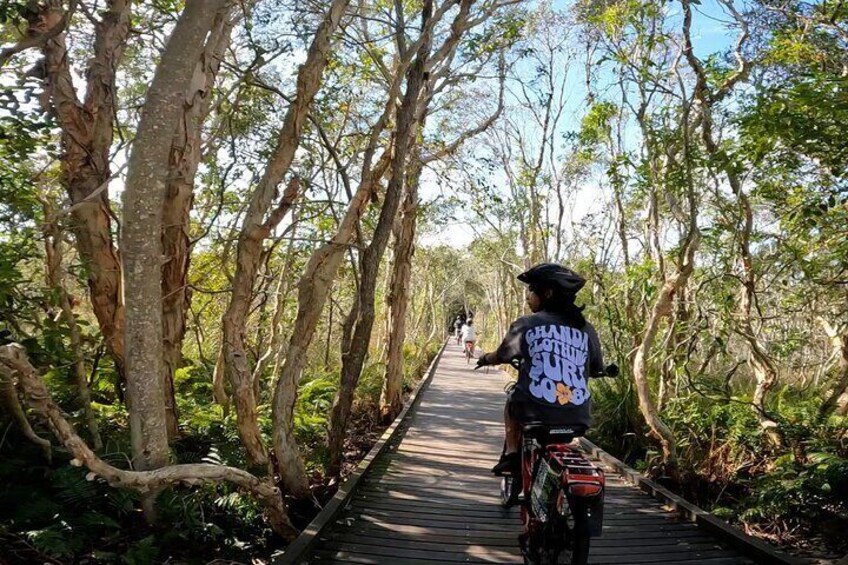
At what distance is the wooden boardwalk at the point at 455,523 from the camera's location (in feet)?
13.1

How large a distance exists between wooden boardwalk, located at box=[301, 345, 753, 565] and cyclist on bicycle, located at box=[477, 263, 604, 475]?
130 cm

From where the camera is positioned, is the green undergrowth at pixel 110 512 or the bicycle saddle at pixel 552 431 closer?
the green undergrowth at pixel 110 512

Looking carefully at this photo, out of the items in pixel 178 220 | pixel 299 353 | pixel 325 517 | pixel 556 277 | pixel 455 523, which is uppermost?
pixel 178 220

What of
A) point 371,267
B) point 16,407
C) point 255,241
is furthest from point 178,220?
point 16,407

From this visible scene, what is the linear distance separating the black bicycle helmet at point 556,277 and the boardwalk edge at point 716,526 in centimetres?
222

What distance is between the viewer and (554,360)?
343cm

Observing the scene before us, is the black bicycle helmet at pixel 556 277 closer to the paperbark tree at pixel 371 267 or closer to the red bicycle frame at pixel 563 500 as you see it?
the red bicycle frame at pixel 563 500

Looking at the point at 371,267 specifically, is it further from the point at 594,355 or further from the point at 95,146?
the point at 95,146

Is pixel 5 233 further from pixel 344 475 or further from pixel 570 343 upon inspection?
pixel 570 343

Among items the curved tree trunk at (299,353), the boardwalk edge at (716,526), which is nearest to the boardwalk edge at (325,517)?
the curved tree trunk at (299,353)

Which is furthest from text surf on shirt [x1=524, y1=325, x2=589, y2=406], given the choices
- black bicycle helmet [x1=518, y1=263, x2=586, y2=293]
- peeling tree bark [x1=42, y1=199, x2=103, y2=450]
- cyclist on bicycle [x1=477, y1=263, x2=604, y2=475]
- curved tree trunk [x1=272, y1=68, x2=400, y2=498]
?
peeling tree bark [x1=42, y1=199, x2=103, y2=450]

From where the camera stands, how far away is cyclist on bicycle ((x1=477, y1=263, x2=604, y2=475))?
11.0ft

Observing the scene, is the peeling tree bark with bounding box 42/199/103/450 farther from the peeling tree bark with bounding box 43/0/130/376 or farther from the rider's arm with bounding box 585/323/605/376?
the rider's arm with bounding box 585/323/605/376

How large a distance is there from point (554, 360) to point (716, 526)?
225 cm
